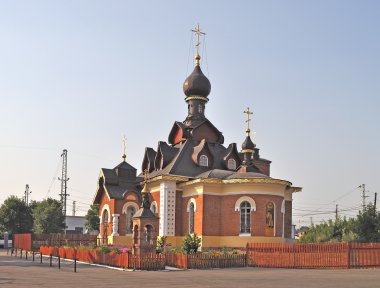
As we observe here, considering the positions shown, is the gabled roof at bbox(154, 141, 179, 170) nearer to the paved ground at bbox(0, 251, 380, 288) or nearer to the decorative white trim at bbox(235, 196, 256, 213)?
the decorative white trim at bbox(235, 196, 256, 213)

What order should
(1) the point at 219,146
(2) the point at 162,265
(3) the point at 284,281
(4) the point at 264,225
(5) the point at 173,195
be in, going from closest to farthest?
1. (3) the point at 284,281
2. (2) the point at 162,265
3. (4) the point at 264,225
4. (5) the point at 173,195
5. (1) the point at 219,146

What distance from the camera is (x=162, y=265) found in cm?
2405

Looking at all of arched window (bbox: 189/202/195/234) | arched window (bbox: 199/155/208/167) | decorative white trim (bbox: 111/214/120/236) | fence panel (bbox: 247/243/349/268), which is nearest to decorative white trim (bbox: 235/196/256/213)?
arched window (bbox: 189/202/195/234)

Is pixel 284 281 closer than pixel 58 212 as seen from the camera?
Yes

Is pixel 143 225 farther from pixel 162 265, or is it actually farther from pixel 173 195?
pixel 173 195

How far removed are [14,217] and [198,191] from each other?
36573mm

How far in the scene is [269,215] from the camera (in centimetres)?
3378

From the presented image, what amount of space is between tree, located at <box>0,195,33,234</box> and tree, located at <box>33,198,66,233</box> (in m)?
1.41

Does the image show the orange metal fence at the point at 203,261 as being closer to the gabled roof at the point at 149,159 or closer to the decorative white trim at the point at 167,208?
the decorative white trim at the point at 167,208

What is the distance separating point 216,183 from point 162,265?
11861mm

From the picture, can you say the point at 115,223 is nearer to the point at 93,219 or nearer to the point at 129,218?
the point at 129,218

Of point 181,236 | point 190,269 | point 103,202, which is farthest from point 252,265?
point 103,202

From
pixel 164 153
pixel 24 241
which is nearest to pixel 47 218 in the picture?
pixel 24 241

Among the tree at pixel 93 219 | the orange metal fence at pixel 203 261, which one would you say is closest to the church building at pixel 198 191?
the orange metal fence at pixel 203 261
